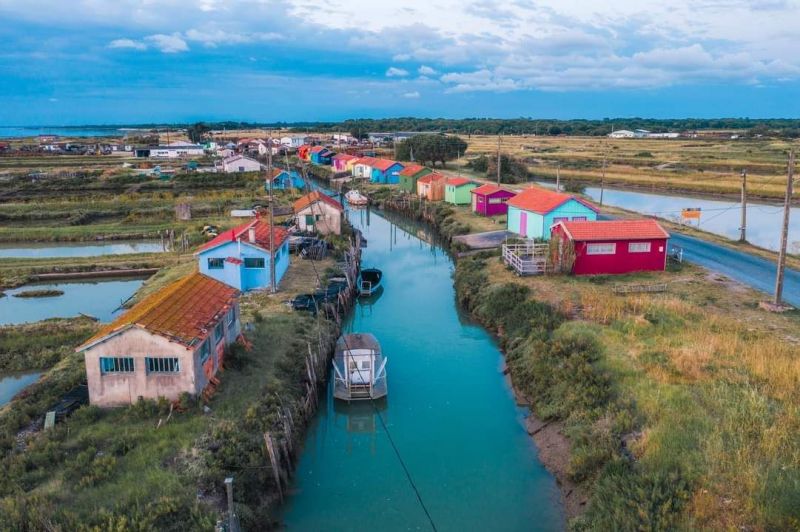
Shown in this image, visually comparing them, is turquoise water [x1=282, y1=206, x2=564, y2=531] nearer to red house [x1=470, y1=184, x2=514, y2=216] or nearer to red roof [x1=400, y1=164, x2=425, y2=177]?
red house [x1=470, y1=184, x2=514, y2=216]

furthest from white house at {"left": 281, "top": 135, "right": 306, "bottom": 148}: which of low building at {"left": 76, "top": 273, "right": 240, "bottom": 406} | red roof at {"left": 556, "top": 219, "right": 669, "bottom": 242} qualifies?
low building at {"left": 76, "top": 273, "right": 240, "bottom": 406}

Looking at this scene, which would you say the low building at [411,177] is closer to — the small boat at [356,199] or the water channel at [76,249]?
the small boat at [356,199]

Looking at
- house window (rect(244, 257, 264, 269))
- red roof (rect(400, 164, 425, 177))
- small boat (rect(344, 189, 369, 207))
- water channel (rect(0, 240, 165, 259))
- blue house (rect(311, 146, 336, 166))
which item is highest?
blue house (rect(311, 146, 336, 166))

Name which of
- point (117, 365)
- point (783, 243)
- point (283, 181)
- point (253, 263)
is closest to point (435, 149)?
point (283, 181)

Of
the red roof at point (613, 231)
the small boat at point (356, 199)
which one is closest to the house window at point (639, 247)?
the red roof at point (613, 231)

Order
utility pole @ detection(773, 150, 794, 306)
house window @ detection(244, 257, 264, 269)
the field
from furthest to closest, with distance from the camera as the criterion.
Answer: the field
house window @ detection(244, 257, 264, 269)
utility pole @ detection(773, 150, 794, 306)

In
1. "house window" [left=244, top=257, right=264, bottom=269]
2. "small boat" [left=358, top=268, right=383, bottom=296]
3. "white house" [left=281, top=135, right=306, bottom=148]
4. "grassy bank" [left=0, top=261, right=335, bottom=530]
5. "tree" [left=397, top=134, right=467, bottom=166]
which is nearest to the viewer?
"grassy bank" [left=0, top=261, right=335, bottom=530]

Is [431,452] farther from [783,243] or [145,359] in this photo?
[783,243]
